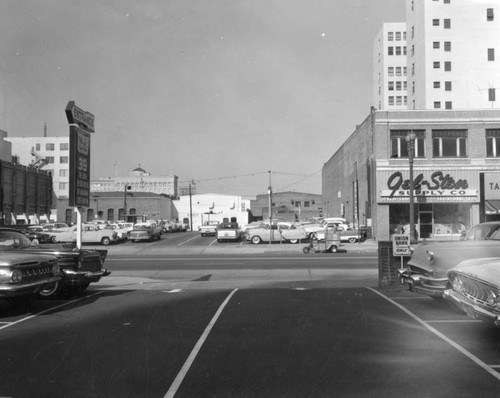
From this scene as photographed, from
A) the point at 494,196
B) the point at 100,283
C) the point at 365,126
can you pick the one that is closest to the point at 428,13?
the point at 365,126

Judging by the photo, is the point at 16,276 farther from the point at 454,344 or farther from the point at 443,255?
the point at 443,255

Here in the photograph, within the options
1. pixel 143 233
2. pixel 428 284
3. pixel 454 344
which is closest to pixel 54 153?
pixel 143 233

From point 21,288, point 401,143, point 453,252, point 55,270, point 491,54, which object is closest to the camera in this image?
point 21,288

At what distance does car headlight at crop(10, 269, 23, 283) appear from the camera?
843 centimetres

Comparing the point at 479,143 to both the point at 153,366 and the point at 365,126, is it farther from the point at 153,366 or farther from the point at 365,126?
the point at 153,366

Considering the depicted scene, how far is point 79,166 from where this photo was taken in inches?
539

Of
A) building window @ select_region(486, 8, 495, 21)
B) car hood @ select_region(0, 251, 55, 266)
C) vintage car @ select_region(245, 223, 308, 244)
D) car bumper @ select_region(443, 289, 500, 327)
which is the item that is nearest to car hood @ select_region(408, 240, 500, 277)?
car bumper @ select_region(443, 289, 500, 327)

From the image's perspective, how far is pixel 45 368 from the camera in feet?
18.4

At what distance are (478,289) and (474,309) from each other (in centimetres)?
26

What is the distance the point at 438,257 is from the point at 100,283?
375 inches

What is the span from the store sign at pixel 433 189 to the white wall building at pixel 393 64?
60.3 metres

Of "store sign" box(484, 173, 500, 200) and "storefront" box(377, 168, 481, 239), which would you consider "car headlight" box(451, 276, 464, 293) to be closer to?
"storefront" box(377, 168, 481, 239)

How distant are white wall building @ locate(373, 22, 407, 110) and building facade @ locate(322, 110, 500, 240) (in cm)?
5903

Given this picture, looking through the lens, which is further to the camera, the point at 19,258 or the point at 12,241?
the point at 12,241
